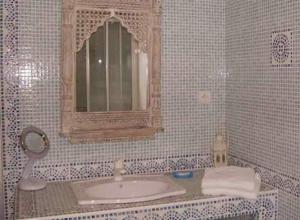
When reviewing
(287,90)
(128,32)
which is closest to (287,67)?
(287,90)

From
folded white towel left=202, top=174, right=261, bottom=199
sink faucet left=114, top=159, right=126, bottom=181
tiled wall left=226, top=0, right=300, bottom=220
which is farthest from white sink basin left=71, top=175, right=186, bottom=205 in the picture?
tiled wall left=226, top=0, right=300, bottom=220

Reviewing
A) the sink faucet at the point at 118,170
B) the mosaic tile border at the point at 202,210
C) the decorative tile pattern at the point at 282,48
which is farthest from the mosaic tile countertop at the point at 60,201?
the decorative tile pattern at the point at 282,48

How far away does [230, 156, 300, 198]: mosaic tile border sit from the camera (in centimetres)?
197

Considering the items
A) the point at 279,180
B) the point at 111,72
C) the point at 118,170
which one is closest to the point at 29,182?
the point at 118,170

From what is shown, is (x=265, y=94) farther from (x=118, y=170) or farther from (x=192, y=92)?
(x=118, y=170)

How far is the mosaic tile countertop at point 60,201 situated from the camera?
5.88ft

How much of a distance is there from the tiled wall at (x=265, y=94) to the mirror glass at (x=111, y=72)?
0.57m

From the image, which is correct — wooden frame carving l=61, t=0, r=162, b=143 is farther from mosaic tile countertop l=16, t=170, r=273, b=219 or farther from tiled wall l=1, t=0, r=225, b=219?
mosaic tile countertop l=16, t=170, r=273, b=219

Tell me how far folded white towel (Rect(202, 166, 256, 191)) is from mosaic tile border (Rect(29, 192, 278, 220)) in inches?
2.8

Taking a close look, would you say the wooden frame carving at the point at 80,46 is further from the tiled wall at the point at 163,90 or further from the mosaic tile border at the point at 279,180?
the mosaic tile border at the point at 279,180

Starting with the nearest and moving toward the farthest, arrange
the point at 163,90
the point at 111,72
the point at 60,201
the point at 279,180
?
the point at 60,201, the point at 279,180, the point at 111,72, the point at 163,90

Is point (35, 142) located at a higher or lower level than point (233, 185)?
higher

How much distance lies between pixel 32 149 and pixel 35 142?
0.14 ft

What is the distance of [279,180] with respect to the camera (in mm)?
2088
